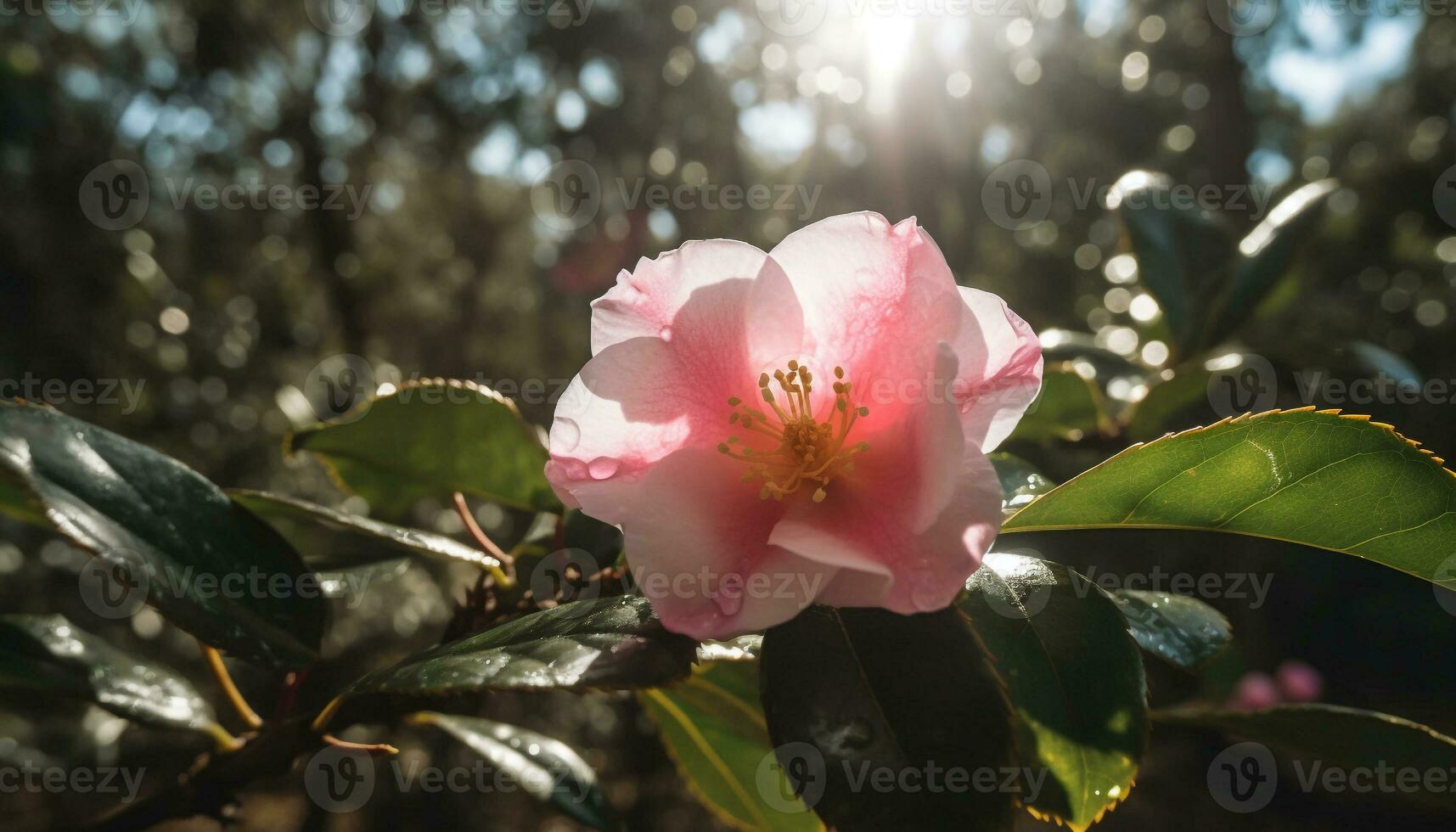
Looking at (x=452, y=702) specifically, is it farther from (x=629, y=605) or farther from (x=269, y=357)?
(x=269, y=357)

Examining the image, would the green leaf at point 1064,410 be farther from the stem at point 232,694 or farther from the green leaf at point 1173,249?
the stem at point 232,694

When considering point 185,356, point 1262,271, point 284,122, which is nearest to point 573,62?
point 284,122

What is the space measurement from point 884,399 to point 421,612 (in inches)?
151

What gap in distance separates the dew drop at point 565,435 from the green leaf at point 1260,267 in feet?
3.59

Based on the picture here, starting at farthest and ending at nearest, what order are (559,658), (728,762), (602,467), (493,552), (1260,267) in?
(1260,267)
(728,762)
(493,552)
(602,467)
(559,658)

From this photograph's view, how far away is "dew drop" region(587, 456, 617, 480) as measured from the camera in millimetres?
678

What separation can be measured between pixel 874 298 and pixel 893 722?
33 cm

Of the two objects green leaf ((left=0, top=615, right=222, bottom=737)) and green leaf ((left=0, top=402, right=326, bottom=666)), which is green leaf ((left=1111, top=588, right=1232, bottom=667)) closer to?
green leaf ((left=0, top=402, right=326, bottom=666))

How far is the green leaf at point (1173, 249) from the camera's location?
1369mm

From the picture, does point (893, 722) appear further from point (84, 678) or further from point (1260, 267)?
point (1260, 267)

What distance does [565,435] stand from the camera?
2.27ft

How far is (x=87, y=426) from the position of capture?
0.74 metres

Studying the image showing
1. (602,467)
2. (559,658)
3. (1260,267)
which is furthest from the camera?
(1260,267)

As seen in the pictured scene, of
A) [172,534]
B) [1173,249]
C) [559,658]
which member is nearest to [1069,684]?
[559,658]
